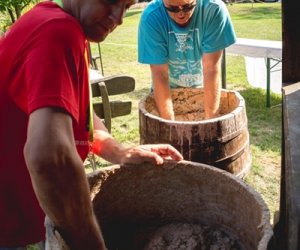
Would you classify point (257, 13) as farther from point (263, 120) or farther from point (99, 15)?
point (99, 15)

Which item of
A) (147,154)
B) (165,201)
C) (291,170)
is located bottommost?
(165,201)

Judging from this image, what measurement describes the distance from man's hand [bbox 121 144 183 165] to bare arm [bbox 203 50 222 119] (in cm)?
90

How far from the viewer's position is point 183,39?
2844mm

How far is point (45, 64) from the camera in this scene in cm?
113

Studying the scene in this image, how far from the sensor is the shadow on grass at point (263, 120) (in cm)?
529

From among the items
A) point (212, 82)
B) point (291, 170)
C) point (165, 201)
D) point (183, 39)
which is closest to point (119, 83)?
point (183, 39)

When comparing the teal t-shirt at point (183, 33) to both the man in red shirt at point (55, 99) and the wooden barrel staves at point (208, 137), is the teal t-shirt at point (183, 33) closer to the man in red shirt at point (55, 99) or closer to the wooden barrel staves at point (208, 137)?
the wooden barrel staves at point (208, 137)

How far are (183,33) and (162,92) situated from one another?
408 millimetres

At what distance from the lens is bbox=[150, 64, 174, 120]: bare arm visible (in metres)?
2.76

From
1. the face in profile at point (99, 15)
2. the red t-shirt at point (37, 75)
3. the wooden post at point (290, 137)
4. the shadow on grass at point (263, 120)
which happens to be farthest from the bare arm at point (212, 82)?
the shadow on grass at point (263, 120)

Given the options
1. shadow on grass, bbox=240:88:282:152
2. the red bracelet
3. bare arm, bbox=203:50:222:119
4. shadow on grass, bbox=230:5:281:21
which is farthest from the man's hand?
shadow on grass, bbox=230:5:281:21

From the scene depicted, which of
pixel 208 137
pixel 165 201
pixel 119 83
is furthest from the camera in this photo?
pixel 119 83

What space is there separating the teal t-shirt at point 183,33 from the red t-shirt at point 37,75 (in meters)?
1.36

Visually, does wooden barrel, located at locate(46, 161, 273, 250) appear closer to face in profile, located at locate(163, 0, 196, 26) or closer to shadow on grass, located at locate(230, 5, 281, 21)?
face in profile, located at locate(163, 0, 196, 26)
